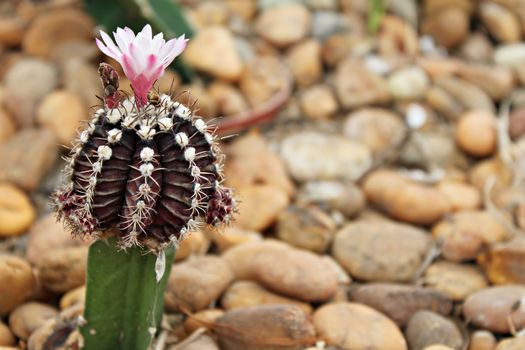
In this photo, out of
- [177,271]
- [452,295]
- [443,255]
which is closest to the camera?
[177,271]

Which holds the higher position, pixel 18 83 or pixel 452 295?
pixel 18 83

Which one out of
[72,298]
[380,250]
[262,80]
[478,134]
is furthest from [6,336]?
[478,134]

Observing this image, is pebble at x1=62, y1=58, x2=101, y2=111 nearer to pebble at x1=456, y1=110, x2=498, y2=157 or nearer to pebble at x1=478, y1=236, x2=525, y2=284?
pebble at x1=456, y1=110, x2=498, y2=157

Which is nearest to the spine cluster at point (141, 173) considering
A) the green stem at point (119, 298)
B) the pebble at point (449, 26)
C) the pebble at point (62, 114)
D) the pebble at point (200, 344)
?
the green stem at point (119, 298)

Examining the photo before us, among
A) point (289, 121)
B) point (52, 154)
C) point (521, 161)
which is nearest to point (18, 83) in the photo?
point (52, 154)

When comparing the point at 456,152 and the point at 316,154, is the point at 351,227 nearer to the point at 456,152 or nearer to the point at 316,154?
the point at 316,154

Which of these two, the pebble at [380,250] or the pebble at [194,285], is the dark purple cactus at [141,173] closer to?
the pebble at [194,285]
